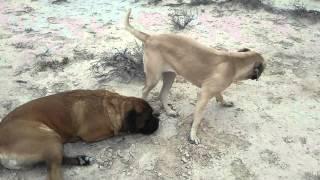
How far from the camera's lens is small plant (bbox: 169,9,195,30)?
25.1ft

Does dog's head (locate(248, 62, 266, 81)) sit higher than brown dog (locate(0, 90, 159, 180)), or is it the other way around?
dog's head (locate(248, 62, 266, 81))

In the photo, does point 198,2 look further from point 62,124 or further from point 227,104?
point 62,124

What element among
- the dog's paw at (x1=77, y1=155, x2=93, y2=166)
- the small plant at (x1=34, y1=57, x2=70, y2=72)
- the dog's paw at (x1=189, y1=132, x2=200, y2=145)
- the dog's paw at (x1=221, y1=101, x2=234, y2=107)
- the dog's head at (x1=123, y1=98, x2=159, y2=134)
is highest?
the dog's head at (x1=123, y1=98, x2=159, y2=134)

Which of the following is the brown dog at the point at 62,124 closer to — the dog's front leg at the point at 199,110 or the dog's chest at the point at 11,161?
the dog's chest at the point at 11,161

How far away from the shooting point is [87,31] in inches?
298

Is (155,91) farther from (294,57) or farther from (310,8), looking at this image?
(310,8)

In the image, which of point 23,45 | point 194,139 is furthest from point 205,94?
point 23,45

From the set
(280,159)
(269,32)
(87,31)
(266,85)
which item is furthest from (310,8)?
(280,159)

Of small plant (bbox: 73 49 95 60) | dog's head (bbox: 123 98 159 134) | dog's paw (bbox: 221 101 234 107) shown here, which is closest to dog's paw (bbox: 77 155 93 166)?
dog's head (bbox: 123 98 159 134)

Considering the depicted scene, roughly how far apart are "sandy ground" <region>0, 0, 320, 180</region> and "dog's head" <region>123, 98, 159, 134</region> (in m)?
0.15

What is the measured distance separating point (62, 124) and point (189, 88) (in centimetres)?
193

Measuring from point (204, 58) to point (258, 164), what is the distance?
1201 mm

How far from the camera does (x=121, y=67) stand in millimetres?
6199

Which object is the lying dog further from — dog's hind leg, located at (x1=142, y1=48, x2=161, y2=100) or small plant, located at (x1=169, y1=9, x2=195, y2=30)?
small plant, located at (x1=169, y1=9, x2=195, y2=30)
